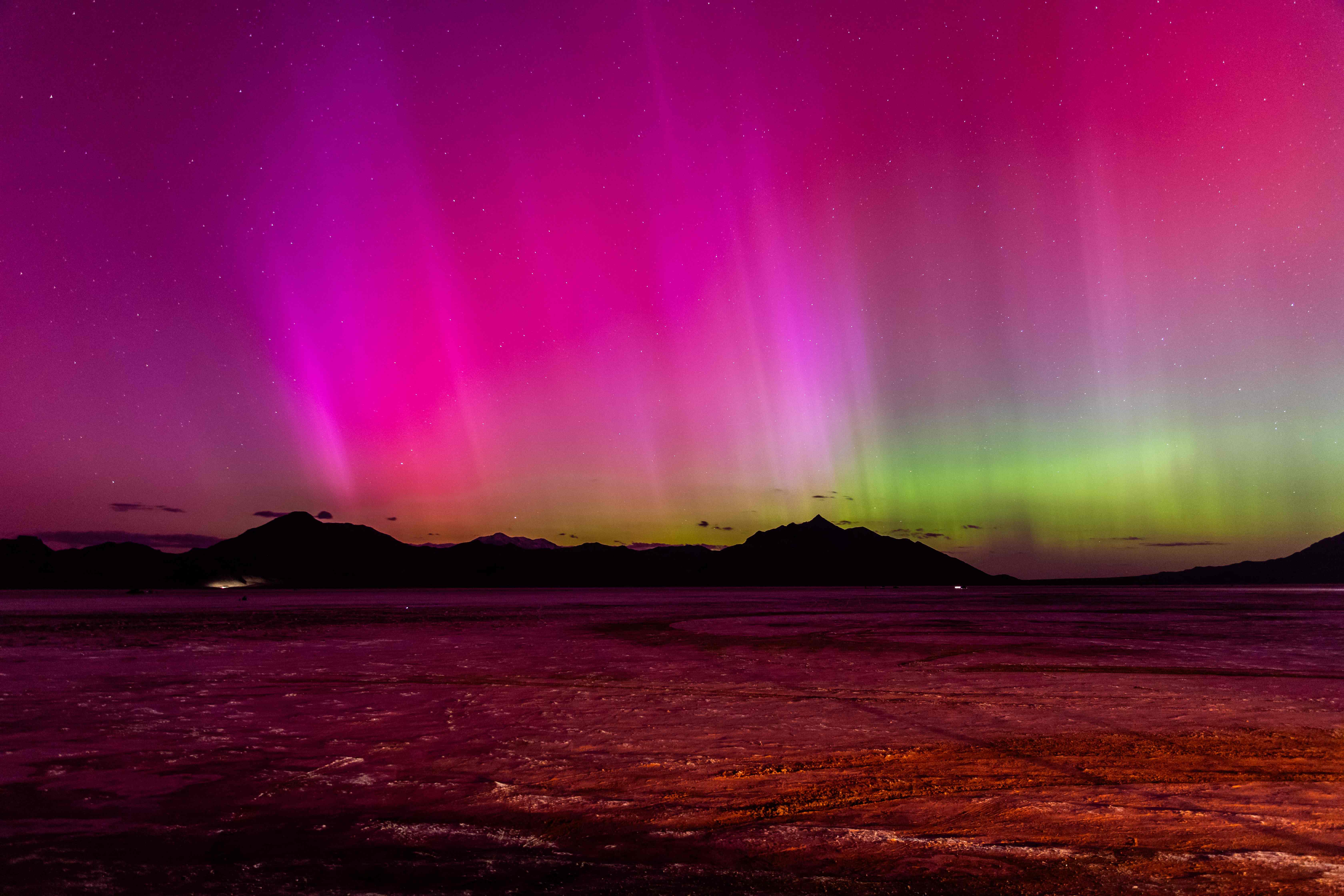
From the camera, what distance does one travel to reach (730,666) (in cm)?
1953

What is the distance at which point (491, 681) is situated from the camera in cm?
1664

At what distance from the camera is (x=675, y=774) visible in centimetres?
877

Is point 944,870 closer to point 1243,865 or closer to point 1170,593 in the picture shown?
point 1243,865

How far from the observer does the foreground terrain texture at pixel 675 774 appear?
5.85 meters

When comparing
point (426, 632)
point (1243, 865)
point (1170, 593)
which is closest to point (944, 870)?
point (1243, 865)

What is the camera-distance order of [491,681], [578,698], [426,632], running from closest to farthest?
[578,698] → [491,681] → [426,632]

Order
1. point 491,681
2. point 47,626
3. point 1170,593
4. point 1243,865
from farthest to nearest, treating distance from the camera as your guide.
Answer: point 1170,593 < point 47,626 < point 491,681 < point 1243,865

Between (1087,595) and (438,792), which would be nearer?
(438,792)

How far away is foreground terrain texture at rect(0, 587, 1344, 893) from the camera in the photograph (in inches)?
230

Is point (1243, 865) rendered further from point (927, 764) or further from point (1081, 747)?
point (1081, 747)

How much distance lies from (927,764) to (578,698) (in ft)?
22.1

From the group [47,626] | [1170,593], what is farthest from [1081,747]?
[1170,593]

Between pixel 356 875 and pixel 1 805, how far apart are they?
13.7 ft

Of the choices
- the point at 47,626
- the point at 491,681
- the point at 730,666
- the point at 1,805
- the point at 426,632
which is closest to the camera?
the point at 1,805
